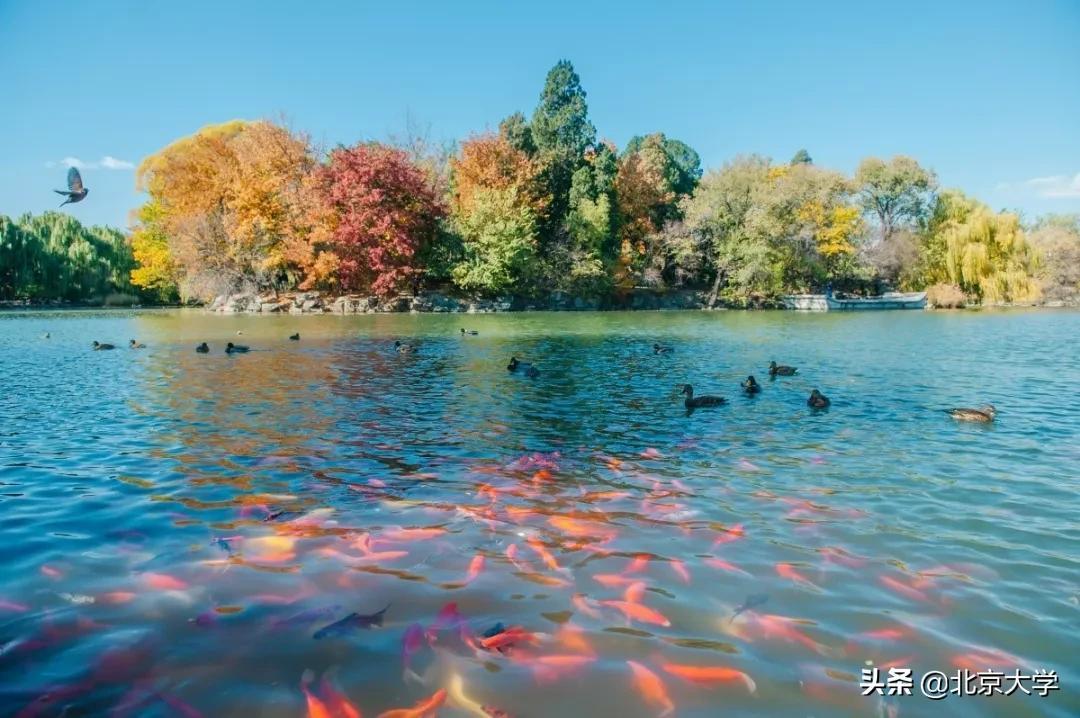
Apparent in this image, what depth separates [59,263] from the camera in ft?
217

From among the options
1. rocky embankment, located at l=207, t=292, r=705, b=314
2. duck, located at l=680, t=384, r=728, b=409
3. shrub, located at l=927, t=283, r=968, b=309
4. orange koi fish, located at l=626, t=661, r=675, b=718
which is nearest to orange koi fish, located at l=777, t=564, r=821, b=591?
orange koi fish, located at l=626, t=661, r=675, b=718

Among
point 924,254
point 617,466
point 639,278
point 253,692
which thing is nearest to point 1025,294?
point 924,254

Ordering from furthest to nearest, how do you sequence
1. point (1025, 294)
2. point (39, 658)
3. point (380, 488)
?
point (1025, 294), point (380, 488), point (39, 658)

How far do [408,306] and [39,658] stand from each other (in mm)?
47971

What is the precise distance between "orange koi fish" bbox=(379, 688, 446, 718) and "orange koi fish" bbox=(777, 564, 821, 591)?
3.05 m

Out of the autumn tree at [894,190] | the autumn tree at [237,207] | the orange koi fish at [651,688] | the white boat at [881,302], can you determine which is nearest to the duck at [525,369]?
the orange koi fish at [651,688]

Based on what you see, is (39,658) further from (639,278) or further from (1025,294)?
(1025,294)

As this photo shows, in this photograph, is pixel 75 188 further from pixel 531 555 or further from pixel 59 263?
pixel 59 263

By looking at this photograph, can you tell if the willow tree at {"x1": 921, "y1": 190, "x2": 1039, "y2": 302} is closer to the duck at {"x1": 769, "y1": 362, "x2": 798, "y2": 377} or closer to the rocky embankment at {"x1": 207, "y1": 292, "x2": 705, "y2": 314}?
the rocky embankment at {"x1": 207, "y1": 292, "x2": 705, "y2": 314}

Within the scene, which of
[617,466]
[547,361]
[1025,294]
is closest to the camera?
[617,466]

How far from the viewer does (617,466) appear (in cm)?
863

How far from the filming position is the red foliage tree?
49062 mm

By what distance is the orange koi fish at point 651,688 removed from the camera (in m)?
3.73

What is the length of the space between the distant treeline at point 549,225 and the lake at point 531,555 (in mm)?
39986
